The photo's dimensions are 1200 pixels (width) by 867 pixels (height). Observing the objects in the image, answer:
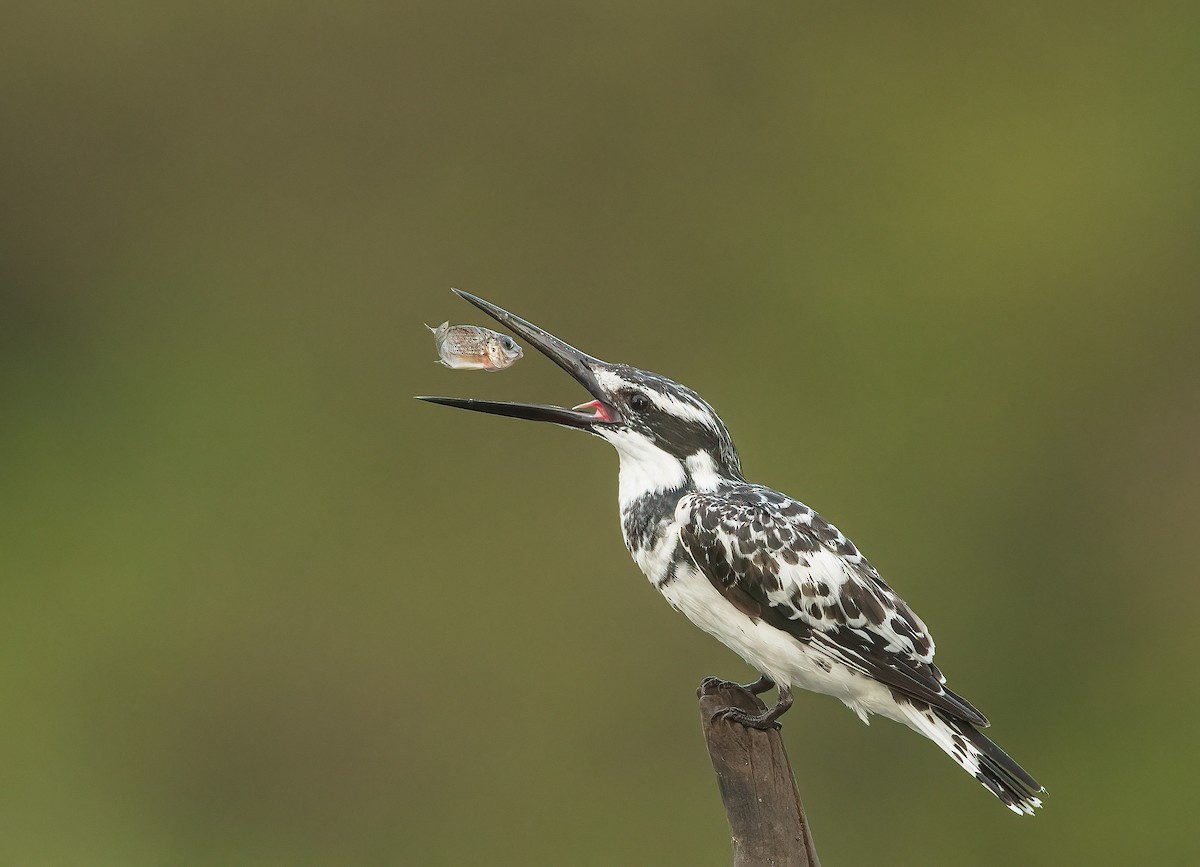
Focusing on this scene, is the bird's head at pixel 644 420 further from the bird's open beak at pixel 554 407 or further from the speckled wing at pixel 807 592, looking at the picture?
the speckled wing at pixel 807 592

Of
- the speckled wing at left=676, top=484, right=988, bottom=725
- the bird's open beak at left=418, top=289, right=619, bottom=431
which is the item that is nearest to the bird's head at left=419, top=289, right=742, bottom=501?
the bird's open beak at left=418, top=289, right=619, bottom=431

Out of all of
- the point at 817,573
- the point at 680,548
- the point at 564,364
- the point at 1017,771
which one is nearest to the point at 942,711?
the point at 1017,771

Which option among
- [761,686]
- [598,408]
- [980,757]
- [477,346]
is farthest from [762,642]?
[477,346]

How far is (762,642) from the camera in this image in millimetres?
2449

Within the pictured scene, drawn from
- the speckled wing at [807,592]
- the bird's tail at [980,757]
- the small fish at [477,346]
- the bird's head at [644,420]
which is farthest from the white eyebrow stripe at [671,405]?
the bird's tail at [980,757]

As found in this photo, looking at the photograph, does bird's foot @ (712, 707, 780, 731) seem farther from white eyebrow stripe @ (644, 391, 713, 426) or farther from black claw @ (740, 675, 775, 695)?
white eyebrow stripe @ (644, 391, 713, 426)

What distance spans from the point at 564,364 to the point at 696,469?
0.34m

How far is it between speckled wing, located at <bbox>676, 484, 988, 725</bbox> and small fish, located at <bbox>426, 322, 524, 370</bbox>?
46 centimetres

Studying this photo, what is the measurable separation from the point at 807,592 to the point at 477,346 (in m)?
0.80

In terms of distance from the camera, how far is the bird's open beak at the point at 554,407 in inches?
96.7

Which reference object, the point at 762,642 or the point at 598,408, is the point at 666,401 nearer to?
the point at 598,408

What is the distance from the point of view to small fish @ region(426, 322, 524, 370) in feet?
8.35

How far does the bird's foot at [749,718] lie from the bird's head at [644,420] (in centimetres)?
44

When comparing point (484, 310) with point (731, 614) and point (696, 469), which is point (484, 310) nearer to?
point (696, 469)
